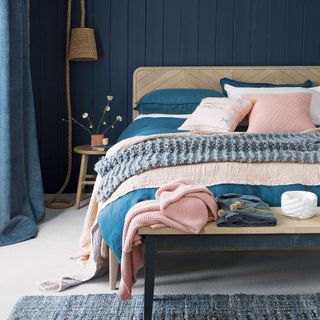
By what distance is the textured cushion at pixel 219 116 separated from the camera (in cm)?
344

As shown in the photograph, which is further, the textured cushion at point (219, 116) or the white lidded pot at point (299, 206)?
the textured cushion at point (219, 116)

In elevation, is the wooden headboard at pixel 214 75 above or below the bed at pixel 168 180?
above

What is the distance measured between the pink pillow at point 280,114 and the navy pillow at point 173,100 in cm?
53

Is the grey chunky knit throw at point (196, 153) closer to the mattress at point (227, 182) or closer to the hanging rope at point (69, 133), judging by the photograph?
the mattress at point (227, 182)

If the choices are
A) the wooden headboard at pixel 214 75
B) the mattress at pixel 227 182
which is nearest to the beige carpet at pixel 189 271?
the mattress at pixel 227 182

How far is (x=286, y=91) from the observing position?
13.2ft

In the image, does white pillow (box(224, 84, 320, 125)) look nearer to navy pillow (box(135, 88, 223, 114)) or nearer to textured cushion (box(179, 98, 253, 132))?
navy pillow (box(135, 88, 223, 114))

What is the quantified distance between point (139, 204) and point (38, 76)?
2575mm

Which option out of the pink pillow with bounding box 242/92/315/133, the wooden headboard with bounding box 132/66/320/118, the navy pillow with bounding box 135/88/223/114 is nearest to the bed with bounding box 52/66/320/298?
the pink pillow with bounding box 242/92/315/133

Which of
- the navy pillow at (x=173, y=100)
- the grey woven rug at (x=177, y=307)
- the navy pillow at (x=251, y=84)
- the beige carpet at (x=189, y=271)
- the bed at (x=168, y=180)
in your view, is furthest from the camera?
the navy pillow at (x=251, y=84)

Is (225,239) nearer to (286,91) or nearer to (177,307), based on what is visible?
(177,307)

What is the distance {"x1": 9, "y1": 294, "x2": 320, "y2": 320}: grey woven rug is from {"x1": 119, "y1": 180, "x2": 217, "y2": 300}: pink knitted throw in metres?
0.19

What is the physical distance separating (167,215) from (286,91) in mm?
2228

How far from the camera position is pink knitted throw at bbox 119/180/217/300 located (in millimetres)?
2061
